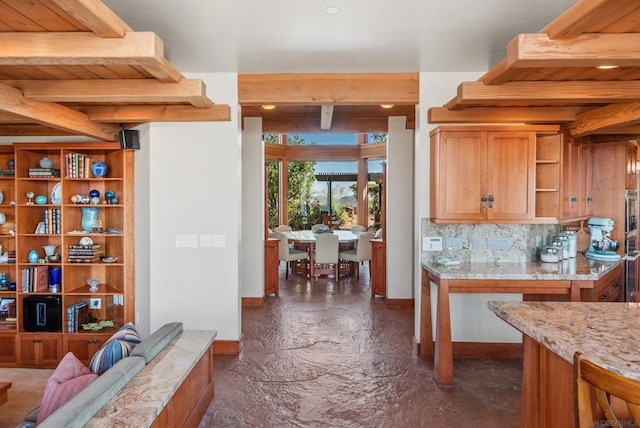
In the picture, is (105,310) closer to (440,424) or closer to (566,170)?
(440,424)

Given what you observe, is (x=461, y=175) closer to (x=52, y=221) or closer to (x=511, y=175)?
(x=511, y=175)

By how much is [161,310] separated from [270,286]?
2.32 m

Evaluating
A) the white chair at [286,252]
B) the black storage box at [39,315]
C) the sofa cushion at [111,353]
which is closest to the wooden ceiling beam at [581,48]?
the sofa cushion at [111,353]

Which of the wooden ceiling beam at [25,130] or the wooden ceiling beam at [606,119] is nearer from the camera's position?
the wooden ceiling beam at [606,119]

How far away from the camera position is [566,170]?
Answer: 3637 millimetres

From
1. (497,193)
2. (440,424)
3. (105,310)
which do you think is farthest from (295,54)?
(105,310)

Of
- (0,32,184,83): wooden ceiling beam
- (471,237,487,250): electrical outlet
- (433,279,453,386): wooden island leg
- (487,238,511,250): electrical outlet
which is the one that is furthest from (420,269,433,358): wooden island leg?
(0,32,184,83): wooden ceiling beam

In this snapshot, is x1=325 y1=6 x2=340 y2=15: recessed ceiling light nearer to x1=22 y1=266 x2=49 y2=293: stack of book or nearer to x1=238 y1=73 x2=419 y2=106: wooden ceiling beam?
x1=238 y1=73 x2=419 y2=106: wooden ceiling beam

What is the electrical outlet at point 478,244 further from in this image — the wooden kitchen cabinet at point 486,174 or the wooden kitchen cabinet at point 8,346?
the wooden kitchen cabinet at point 8,346

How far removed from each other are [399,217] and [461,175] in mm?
1923

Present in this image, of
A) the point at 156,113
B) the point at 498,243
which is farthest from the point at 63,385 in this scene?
the point at 498,243

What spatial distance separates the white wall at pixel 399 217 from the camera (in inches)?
209

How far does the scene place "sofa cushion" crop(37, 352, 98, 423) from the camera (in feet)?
6.11

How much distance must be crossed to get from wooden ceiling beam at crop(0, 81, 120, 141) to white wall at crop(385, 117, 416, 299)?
3.51 metres
